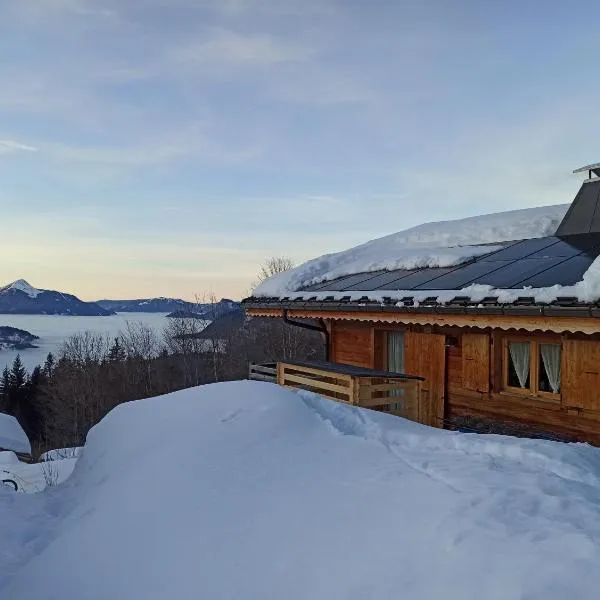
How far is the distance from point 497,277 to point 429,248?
3.77 m

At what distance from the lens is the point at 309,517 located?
4031 millimetres

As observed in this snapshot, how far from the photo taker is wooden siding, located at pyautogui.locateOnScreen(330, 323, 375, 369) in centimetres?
962

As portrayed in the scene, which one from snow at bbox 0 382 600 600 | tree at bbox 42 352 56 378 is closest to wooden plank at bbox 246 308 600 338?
snow at bbox 0 382 600 600

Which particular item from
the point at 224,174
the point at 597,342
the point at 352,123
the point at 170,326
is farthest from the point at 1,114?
the point at 170,326

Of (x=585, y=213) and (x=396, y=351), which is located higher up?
(x=585, y=213)

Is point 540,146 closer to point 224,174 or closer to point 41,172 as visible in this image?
point 224,174

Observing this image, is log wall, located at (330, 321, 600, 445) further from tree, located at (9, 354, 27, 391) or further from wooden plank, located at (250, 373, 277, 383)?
tree, located at (9, 354, 27, 391)

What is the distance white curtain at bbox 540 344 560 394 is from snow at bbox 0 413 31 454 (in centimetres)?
2476

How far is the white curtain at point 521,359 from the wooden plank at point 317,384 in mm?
2450

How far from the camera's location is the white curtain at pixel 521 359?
7023 mm

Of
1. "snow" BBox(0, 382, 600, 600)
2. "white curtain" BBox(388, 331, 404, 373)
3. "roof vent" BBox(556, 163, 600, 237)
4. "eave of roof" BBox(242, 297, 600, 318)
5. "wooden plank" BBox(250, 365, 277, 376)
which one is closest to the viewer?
"snow" BBox(0, 382, 600, 600)

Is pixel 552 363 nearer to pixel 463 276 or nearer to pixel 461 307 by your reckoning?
pixel 461 307

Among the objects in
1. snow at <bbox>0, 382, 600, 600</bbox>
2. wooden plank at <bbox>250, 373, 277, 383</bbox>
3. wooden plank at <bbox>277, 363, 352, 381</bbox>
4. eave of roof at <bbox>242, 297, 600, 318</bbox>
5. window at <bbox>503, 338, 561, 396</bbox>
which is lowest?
snow at <bbox>0, 382, 600, 600</bbox>

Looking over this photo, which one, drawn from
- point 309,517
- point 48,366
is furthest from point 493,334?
point 48,366
